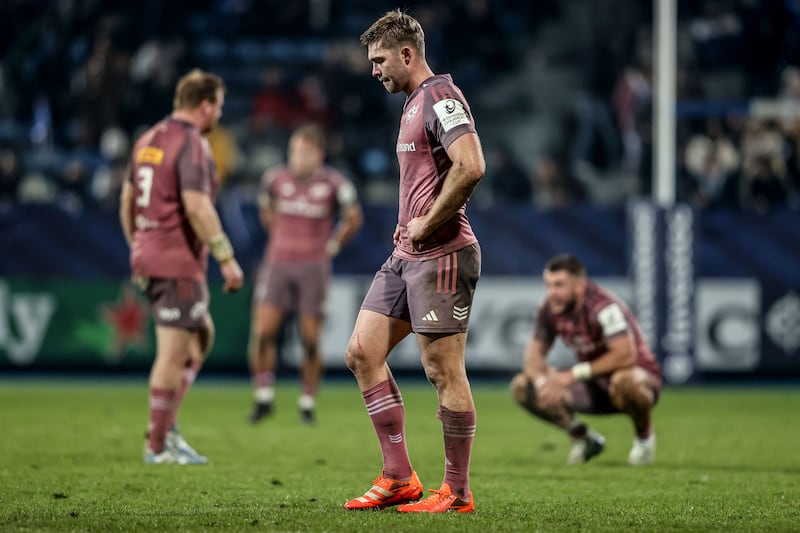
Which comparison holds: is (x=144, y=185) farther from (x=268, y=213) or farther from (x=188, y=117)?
(x=268, y=213)

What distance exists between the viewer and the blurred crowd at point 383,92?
54.7 ft

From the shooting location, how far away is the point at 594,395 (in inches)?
346

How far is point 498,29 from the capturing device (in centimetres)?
1966

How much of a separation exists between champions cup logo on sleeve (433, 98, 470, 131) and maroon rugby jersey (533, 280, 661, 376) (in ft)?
10.2

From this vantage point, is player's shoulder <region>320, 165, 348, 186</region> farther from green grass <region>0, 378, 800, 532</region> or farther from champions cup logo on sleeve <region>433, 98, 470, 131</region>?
champions cup logo on sleeve <region>433, 98, 470, 131</region>

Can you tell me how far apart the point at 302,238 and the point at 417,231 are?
251 inches

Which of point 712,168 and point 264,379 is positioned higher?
point 712,168

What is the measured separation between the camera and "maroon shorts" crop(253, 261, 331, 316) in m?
11.9

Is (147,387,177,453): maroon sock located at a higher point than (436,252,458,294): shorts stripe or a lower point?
lower

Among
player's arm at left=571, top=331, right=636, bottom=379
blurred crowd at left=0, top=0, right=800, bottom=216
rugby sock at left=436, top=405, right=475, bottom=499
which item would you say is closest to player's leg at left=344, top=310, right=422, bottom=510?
rugby sock at left=436, top=405, right=475, bottom=499

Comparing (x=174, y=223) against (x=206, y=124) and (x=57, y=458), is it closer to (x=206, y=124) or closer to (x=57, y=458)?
(x=206, y=124)

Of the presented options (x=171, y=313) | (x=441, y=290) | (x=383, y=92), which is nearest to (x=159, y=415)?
(x=171, y=313)

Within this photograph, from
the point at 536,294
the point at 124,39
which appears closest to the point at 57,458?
the point at 536,294

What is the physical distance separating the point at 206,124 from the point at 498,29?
470 inches
